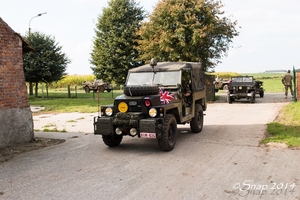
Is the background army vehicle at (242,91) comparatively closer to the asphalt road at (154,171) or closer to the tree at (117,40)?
the asphalt road at (154,171)

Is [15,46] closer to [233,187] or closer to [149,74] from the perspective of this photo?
[149,74]

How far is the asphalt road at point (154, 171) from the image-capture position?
182 inches

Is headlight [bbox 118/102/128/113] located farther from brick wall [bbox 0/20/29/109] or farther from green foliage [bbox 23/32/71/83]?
green foliage [bbox 23/32/71/83]

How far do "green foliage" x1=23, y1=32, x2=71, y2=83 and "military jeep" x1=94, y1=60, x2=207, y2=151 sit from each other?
2048 centimetres

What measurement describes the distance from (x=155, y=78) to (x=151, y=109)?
183 centimetres

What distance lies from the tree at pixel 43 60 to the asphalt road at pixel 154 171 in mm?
20275

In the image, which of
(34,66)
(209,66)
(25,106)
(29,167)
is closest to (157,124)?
(29,167)

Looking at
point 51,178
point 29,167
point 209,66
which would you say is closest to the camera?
point 51,178

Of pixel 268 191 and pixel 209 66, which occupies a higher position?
pixel 209 66

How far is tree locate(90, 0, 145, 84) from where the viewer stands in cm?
3159

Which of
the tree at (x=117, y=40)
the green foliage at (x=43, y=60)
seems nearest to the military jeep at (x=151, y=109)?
the green foliage at (x=43, y=60)

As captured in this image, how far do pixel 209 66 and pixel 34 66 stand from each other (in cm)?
1453

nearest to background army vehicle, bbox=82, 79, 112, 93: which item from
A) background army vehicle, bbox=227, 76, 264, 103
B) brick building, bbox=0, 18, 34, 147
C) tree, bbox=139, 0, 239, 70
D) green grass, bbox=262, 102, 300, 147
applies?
tree, bbox=139, 0, 239, 70

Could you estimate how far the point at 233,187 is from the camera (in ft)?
15.6
